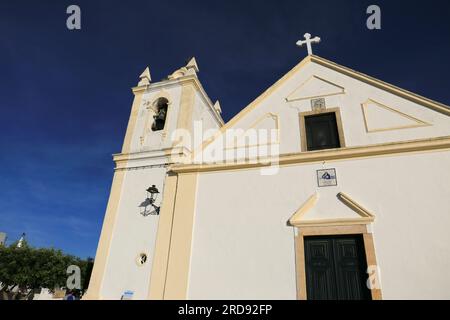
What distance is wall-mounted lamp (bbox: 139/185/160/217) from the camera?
9.12 metres

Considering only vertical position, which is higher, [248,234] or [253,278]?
[248,234]

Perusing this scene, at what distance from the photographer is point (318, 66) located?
9.97 m

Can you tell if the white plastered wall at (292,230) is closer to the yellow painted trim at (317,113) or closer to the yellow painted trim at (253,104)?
the yellow painted trim at (317,113)

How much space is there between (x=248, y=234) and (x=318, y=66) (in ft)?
20.1

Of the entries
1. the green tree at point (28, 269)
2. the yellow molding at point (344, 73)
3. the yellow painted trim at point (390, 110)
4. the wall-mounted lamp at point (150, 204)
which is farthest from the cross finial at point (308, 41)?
the green tree at point (28, 269)

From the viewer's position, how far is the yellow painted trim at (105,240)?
8.48m

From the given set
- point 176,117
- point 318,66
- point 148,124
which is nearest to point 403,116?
point 318,66

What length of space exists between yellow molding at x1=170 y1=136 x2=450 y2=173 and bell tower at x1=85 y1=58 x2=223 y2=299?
168 cm

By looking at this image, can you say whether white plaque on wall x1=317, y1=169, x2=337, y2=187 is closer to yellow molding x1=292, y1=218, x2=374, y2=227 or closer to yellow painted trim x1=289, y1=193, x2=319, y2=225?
yellow painted trim x1=289, y1=193, x2=319, y2=225

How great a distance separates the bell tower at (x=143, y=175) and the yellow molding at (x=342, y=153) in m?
1.68

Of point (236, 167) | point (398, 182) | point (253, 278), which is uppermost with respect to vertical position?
point (236, 167)
